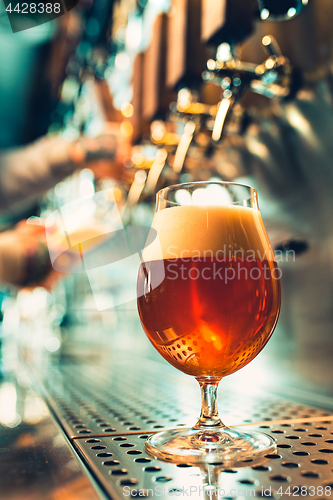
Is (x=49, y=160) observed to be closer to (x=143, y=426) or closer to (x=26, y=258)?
(x=26, y=258)

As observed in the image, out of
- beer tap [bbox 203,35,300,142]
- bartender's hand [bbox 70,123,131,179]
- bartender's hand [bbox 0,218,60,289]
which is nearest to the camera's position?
beer tap [bbox 203,35,300,142]

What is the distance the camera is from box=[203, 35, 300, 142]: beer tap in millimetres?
928

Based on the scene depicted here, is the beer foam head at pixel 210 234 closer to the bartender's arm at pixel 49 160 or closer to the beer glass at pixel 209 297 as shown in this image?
the beer glass at pixel 209 297

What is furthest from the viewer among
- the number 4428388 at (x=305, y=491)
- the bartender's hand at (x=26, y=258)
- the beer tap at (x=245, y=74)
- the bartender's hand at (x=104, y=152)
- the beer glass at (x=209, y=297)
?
the bartender's hand at (x=104, y=152)

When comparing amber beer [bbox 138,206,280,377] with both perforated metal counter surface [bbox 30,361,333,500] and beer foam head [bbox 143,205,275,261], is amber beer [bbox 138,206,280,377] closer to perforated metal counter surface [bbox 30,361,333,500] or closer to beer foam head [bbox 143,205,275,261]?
beer foam head [bbox 143,205,275,261]

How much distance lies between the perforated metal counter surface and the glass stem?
75 mm

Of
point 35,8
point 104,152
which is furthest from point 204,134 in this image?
point 35,8

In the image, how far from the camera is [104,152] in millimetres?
1689

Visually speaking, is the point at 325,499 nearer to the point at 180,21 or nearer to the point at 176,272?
the point at 176,272

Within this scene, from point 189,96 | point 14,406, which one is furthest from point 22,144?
point 14,406

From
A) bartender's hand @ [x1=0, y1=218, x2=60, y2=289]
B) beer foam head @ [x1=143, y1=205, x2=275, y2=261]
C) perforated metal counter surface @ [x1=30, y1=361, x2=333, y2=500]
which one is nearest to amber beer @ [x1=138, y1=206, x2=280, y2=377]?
beer foam head @ [x1=143, y1=205, x2=275, y2=261]

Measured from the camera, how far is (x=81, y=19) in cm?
244

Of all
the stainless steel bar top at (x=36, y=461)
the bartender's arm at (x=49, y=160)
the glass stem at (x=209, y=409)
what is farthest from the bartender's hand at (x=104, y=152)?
the glass stem at (x=209, y=409)

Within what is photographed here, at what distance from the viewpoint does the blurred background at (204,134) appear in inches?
36.9
